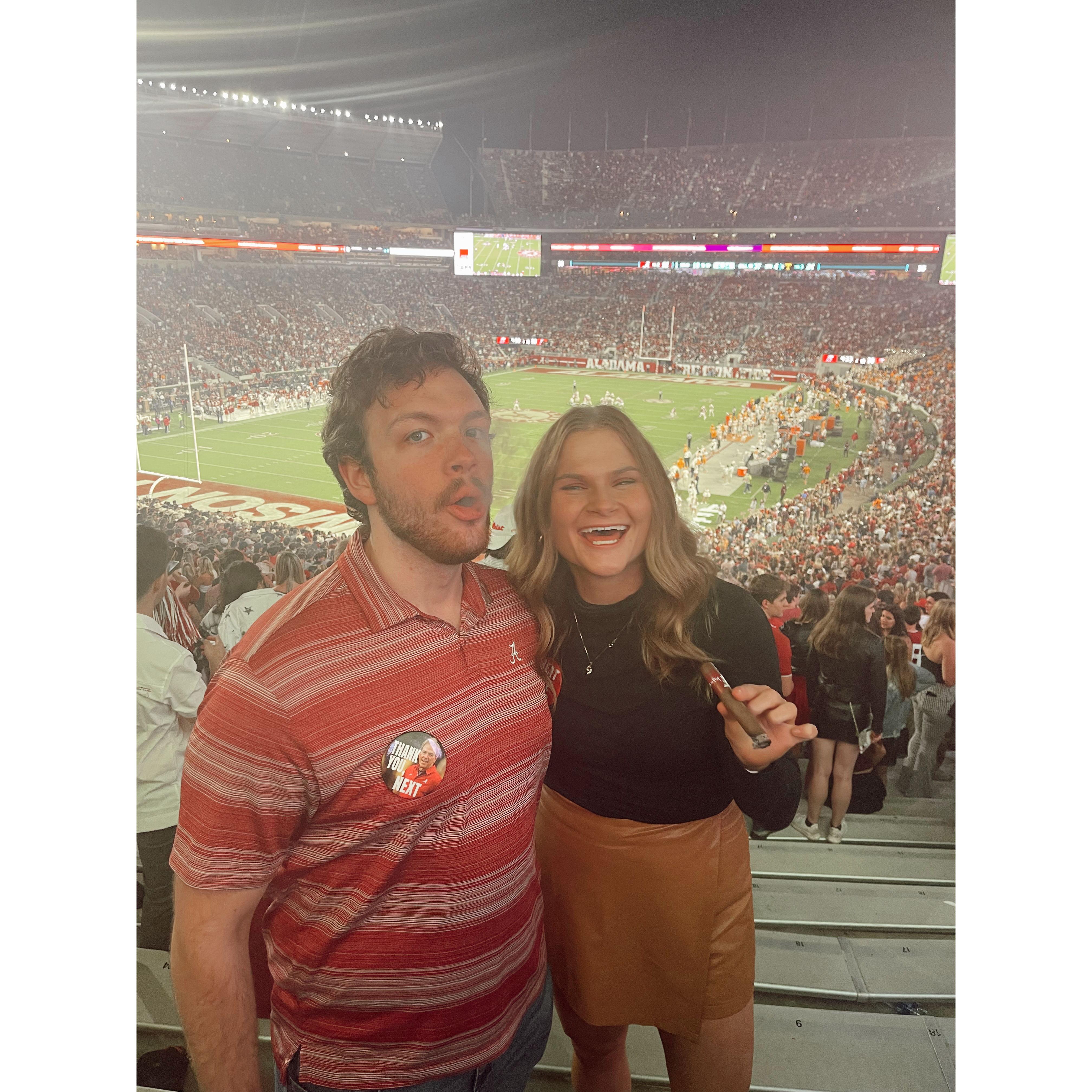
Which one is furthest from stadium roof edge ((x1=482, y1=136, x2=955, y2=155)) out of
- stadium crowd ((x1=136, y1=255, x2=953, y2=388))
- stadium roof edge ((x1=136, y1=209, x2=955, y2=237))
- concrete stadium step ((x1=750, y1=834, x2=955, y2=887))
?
concrete stadium step ((x1=750, y1=834, x2=955, y2=887))

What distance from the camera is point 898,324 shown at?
1.51 m

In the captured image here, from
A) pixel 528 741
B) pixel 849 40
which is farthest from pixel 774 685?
pixel 849 40

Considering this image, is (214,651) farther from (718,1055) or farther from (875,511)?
(875,511)

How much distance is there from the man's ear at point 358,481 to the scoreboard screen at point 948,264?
4.20 feet

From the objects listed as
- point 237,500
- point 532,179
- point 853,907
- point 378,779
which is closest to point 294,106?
point 532,179

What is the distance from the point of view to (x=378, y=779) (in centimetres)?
123

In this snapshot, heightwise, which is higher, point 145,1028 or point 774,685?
point 774,685

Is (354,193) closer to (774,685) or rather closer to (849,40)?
(849,40)

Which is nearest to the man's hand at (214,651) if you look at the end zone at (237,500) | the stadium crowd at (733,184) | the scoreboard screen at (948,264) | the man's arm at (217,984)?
the end zone at (237,500)

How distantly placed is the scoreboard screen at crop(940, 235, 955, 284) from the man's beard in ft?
3.60

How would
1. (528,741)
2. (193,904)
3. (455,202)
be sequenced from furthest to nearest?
1. (455,202)
2. (528,741)
3. (193,904)

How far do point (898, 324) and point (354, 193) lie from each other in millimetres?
1230

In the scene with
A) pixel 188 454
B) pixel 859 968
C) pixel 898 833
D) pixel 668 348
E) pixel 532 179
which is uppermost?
pixel 532 179

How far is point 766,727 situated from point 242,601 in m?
1.08
